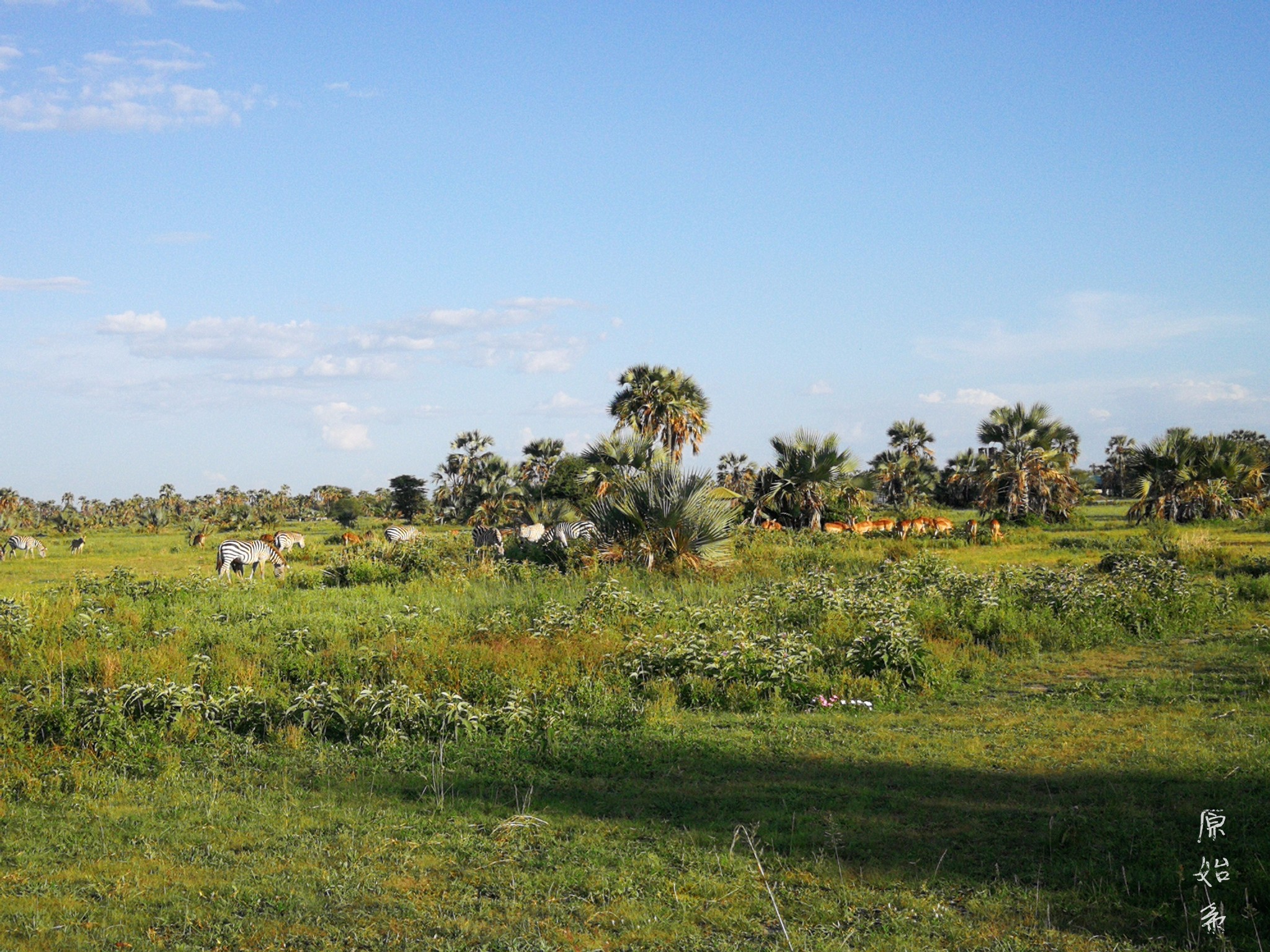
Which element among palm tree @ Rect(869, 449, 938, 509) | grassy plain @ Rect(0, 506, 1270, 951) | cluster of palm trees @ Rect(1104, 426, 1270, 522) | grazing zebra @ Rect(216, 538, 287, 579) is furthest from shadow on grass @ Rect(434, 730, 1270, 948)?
palm tree @ Rect(869, 449, 938, 509)

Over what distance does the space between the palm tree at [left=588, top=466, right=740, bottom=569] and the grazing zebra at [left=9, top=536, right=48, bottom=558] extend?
101 ft

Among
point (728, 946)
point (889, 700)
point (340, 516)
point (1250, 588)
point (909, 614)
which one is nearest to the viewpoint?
point (728, 946)

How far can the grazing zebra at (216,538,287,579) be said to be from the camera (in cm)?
2894

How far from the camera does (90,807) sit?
24.9 ft

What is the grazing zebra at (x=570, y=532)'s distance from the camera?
2284 centimetres

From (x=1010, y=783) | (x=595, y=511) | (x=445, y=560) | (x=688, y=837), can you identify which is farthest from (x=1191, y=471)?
(x=688, y=837)

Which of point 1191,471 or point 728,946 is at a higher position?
point 1191,471

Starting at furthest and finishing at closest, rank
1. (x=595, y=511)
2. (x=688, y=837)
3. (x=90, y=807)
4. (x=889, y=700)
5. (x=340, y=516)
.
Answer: (x=340, y=516), (x=595, y=511), (x=889, y=700), (x=90, y=807), (x=688, y=837)

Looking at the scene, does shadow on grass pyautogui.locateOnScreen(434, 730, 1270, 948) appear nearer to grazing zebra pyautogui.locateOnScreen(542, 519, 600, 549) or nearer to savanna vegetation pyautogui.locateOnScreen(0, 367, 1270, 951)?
savanna vegetation pyautogui.locateOnScreen(0, 367, 1270, 951)

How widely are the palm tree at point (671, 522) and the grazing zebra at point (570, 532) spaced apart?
143 cm

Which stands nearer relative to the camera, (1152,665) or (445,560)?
(1152,665)

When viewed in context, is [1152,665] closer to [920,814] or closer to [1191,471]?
[920,814]

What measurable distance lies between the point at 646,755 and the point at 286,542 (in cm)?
2937

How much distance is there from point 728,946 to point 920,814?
8.45 ft
